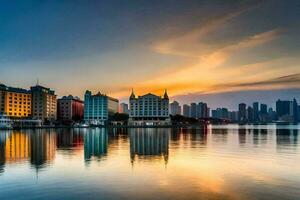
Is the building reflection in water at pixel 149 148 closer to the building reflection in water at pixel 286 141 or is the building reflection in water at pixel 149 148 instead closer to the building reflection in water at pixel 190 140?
the building reflection in water at pixel 190 140

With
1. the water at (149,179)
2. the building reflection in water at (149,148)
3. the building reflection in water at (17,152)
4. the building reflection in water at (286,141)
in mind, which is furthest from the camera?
the building reflection in water at (286,141)

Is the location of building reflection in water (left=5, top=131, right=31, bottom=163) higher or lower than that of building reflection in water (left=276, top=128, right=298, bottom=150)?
higher

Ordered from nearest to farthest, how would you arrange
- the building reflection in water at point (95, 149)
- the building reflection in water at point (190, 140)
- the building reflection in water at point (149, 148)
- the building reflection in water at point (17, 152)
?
the building reflection in water at point (17, 152) < the building reflection in water at point (95, 149) < the building reflection in water at point (149, 148) < the building reflection in water at point (190, 140)

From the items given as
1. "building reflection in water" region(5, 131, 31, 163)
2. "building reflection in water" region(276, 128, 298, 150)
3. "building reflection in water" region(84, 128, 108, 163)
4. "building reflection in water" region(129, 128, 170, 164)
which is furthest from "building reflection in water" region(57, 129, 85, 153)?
"building reflection in water" region(276, 128, 298, 150)

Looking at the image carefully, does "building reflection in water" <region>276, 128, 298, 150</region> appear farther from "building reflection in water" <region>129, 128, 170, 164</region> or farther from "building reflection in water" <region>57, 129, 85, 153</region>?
"building reflection in water" <region>57, 129, 85, 153</region>

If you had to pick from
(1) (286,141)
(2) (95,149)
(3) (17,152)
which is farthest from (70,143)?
(1) (286,141)

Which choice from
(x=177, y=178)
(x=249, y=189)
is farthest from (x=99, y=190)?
(x=249, y=189)

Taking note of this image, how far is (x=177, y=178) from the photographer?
1061 inches

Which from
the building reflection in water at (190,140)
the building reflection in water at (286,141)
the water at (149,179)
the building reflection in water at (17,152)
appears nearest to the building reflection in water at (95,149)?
the water at (149,179)

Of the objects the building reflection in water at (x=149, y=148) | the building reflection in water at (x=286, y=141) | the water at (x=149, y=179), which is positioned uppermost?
the water at (x=149, y=179)

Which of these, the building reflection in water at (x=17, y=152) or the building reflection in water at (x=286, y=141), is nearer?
the building reflection in water at (x=17, y=152)

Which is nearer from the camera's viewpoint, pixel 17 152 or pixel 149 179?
pixel 149 179

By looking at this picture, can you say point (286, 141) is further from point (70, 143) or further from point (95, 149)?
point (70, 143)

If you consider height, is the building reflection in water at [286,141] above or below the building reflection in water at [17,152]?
below
